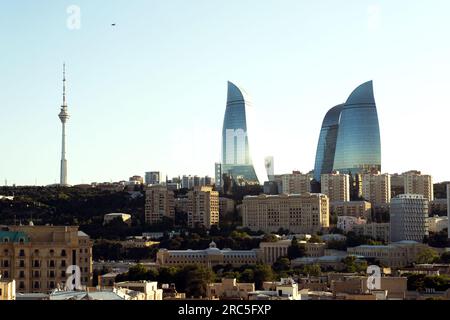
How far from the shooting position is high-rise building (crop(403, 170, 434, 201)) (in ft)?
119

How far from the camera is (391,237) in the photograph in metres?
30.1

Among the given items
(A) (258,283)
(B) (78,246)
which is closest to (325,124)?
(A) (258,283)

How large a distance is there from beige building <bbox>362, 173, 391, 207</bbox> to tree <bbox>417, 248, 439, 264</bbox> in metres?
11.1

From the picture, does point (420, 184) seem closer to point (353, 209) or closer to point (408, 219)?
point (353, 209)

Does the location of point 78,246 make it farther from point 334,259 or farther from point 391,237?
point 391,237

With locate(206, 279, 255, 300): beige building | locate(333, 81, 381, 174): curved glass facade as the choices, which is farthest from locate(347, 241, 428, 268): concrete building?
locate(333, 81, 381, 174): curved glass facade

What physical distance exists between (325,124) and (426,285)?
28355mm

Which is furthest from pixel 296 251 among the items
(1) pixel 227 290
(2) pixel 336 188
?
(1) pixel 227 290

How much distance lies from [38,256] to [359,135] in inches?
1204

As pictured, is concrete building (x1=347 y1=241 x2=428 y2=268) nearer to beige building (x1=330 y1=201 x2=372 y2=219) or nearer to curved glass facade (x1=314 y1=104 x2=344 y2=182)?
beige building (x1=330 y1=201 x2=372 y2=219)

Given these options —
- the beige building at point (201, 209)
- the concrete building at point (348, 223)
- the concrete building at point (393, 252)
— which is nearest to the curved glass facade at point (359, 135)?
the concrete building at point (348, 223)

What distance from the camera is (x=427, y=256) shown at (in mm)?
23797

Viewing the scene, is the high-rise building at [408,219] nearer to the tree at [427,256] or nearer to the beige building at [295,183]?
the tree at [427,256]

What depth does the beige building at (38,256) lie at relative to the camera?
38.8 ft
